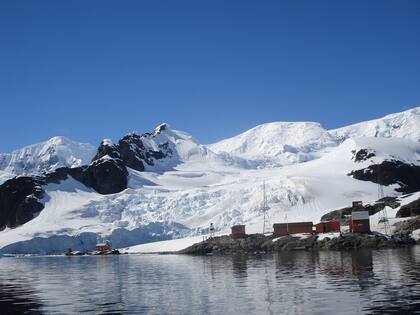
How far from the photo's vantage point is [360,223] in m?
139

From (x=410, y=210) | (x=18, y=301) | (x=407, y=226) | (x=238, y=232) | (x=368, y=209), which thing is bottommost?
(x=18, y=301)

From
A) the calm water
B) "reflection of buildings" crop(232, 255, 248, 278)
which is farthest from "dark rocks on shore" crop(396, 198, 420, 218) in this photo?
the calm water

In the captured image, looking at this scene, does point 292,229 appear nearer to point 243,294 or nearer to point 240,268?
point 240,268

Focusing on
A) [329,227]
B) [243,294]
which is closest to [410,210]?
[329,227]

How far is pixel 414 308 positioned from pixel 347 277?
69.8 feet

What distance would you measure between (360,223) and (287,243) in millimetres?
18532

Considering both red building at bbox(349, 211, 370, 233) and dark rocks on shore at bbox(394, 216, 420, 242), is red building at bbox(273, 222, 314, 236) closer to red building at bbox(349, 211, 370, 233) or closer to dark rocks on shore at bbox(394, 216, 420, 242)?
red building at bbox(349, 211, 370, 233)

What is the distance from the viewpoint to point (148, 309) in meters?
42.0

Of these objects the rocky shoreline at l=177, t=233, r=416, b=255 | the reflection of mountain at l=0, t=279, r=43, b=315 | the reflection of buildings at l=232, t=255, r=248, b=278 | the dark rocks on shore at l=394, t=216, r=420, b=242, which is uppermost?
the dark rocks on shore at l=394, t=216, r=420, b=242

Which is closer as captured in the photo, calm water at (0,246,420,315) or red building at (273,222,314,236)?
calm water at (0,246,420,315)

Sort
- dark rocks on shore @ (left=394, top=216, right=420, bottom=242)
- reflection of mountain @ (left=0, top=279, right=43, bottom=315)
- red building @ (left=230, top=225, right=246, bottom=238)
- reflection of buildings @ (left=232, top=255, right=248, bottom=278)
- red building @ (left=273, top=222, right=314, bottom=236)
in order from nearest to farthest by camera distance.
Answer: reflection of mountain @ (left=0, top=279, right=43, bottom=315)
reflection of buildings @ (left=232, top=255, right=248, bottom=278)
dark rocks on shore @ (left=394, top=216, right=420, bottom=242)
red building @ (left=273, top=222, right=314, bottom=236)
red building @ (left=230, top=225, right=246, bottom=238)

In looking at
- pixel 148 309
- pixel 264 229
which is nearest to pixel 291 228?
pixel 264 229

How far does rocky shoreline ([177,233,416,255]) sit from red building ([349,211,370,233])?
3819 millimetres

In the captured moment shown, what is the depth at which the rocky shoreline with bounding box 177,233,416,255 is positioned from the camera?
128125 millimetres
